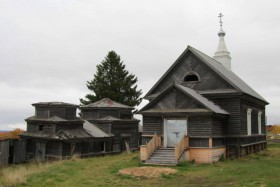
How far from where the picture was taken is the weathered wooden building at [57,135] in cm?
2855

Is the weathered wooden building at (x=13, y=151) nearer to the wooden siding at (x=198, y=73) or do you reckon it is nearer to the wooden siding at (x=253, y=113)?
the wooden siding at (x=198, y=73)

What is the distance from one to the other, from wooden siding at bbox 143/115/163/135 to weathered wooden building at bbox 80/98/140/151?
9852 mm

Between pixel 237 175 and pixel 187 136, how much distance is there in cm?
668

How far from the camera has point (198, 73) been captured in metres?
28.2

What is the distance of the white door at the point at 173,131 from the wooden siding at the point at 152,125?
0.47 meters

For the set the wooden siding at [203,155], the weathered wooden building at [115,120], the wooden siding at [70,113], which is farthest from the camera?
the weathered wooden building at [115,120]

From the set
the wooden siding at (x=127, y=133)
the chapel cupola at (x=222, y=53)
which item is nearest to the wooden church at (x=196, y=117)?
the wooden siding at (x=127, y=133)

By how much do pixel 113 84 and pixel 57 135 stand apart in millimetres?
29009

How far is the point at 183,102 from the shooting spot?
78.9 ft

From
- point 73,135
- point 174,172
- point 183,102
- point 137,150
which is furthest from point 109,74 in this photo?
point 174,172

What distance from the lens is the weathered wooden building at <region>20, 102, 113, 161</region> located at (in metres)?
28.5

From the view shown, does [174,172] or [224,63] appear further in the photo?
[224,63]

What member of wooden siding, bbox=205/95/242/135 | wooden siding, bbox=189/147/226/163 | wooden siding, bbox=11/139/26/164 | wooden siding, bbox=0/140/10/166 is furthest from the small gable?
wooden siding, bbox=0/140/10/166

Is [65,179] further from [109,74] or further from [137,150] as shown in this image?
[109,74]
